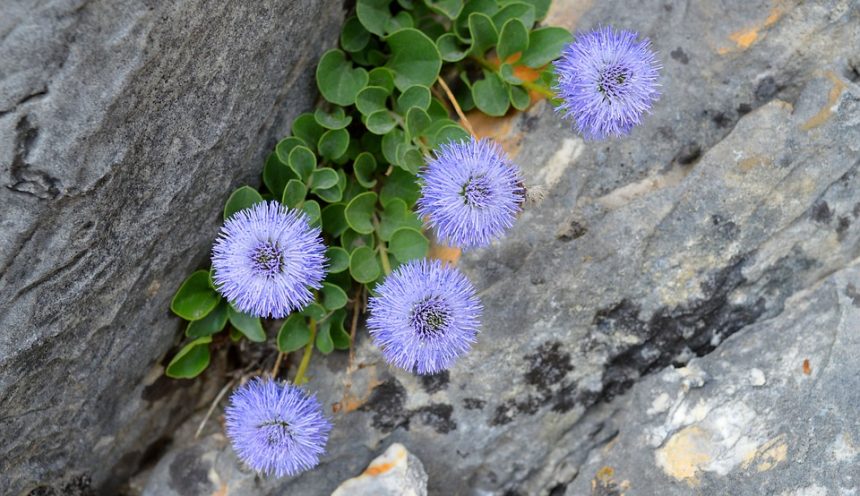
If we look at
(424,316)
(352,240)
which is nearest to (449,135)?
(352,240)

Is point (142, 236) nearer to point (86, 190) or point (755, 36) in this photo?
point (86, 190)

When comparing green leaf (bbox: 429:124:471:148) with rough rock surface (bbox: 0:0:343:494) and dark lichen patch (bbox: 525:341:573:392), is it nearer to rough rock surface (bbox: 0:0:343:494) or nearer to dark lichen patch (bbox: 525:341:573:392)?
rough rock surface (bbox: 0:0:343:494)

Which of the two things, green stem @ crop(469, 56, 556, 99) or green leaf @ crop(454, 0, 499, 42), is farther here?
green leaf @ crop(454, 0, 499, 42)

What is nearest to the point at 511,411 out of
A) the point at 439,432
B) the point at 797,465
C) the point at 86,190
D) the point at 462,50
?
the point at 439,432

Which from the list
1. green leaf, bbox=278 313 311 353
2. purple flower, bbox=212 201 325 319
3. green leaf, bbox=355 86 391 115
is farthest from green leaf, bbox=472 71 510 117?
green leaf, bbox=278 313 311 353

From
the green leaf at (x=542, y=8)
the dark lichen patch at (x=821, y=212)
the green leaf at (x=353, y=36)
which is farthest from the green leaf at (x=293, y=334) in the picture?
the dark lichen patch at (x=821, y=212)

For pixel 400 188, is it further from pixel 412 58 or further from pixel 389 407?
pixel 389 407

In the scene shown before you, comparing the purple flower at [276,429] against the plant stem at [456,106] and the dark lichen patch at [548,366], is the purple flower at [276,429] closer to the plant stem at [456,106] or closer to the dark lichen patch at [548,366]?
the dark lichen patch at [548,366]
